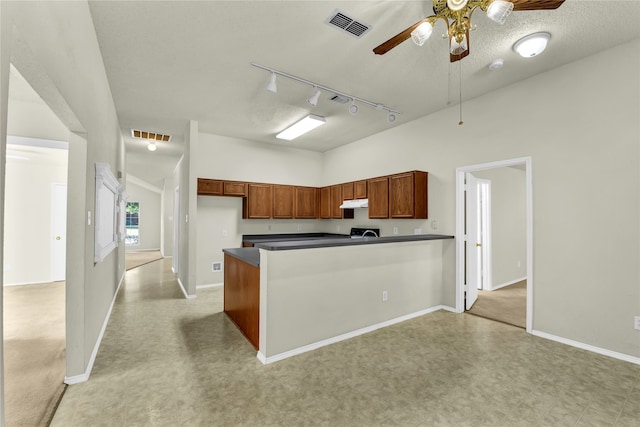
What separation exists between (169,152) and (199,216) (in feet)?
7.80

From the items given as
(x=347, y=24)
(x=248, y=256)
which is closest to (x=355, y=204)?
(x=248, y=256)

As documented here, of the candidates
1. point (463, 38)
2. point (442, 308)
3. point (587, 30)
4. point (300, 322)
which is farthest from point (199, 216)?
point (587, 30)

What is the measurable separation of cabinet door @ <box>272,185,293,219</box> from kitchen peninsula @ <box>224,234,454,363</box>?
213 centimetres

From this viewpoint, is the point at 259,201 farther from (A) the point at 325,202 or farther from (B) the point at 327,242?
(B) the point at 327,242

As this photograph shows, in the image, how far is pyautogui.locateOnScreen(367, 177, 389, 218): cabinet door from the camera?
4750 mm

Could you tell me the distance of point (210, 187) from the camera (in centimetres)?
526

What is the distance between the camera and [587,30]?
8.21ft

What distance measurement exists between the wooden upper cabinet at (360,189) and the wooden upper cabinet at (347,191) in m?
0.10

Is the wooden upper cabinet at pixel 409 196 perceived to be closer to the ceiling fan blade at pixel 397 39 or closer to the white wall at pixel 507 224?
the white wall at pixel 507 224

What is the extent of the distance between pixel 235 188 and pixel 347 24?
3.76 m

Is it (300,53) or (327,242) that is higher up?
(300,53)

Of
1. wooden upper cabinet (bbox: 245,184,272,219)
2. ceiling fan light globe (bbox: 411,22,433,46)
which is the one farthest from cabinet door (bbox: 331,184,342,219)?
ceiling fan light globe (bbox: 411,22,433,46)

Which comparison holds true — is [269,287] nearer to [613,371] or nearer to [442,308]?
[442,308]

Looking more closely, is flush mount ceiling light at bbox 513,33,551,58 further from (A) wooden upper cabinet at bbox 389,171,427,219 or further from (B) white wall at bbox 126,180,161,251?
(B) white wall at bbox 126,180,161,251
